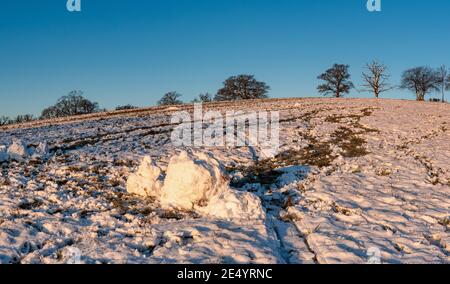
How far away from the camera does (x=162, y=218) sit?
10227mm

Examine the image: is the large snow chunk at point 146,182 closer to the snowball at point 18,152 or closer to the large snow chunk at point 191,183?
the large snow chunk at point 191,183

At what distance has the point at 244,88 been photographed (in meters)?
88.9

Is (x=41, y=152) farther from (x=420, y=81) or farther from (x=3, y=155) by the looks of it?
(x=420, y=81)

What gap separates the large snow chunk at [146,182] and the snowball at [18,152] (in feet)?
26.5

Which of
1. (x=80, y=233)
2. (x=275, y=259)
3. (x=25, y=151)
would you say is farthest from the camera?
(x=25, y=151)

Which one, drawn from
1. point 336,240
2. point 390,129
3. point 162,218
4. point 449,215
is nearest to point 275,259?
point 336,240

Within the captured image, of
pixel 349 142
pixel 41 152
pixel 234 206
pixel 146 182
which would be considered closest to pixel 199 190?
pixel 234 206

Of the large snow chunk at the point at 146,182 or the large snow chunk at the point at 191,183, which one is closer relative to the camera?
the large snow chunk at the point at 191,183

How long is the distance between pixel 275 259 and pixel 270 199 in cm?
424

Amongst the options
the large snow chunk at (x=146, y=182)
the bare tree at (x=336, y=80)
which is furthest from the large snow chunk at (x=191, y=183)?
the bare tree at (x=336, y=80)

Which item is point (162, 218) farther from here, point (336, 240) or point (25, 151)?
point (25, 151)

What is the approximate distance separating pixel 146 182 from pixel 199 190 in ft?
7.34

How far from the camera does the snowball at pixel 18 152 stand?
17.5m

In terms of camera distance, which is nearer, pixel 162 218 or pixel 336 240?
pixel 336 240
